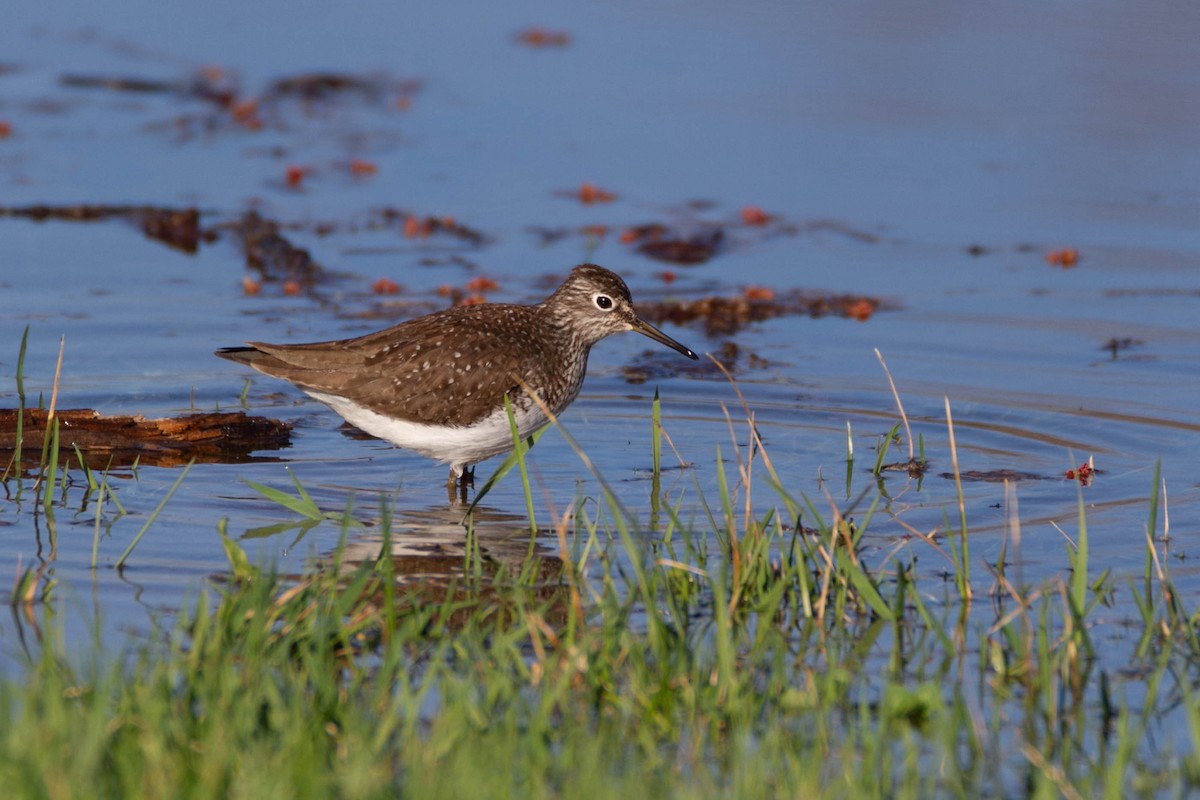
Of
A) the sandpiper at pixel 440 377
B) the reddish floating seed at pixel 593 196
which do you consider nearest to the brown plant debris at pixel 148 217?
the reddish floating seed at pixel 593 196

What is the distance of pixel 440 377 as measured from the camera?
9125 millimetres

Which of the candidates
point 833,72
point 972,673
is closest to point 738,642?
point 972,673

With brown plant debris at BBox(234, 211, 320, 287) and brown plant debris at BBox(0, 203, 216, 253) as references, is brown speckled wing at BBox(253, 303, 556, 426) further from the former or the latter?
brown plant debris at BBox(0, 203, 216, 253)

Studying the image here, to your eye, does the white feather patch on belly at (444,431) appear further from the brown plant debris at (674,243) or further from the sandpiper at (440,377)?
the brown plant debris at (674,243)

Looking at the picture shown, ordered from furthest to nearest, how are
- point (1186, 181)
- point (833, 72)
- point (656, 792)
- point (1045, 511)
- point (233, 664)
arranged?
point (833, 72) → point (1186, 181) → point (1045, 511) → point (233, 664) → point (656, 792)

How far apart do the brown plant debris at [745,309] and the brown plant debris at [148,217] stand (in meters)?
4.02

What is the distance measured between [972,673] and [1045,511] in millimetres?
2448

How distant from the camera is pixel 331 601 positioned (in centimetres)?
596

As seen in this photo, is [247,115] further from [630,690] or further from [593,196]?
[630,690]

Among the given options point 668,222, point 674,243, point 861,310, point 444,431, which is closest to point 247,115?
point 668,222

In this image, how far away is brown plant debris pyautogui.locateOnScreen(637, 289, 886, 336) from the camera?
12508 mm

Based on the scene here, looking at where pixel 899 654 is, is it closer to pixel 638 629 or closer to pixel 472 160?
pixel 638 629

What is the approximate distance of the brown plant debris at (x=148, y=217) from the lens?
13.9m

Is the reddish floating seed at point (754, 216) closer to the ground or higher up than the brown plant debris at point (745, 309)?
higher up
